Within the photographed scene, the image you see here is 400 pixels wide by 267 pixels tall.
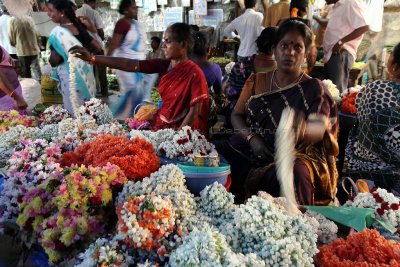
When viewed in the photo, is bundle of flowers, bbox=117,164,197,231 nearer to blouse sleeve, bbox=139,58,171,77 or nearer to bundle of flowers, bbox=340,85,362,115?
blouse sleeve, bbox=139,58,171,77

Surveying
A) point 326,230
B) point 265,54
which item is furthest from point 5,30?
point 326,230

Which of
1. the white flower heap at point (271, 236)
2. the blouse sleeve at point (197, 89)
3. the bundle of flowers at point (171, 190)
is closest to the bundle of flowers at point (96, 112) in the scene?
the blouse sleeve at point (197, 89)

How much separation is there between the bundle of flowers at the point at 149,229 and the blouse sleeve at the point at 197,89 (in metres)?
1.66

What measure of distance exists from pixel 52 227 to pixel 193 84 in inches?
71.7

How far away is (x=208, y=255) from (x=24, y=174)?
3.77 ft

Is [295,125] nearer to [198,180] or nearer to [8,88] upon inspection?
[198,180]

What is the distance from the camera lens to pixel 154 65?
3408mm

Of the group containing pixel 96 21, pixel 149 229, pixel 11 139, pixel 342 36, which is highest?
pixel 96 21

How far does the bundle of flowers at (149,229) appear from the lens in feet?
4.52

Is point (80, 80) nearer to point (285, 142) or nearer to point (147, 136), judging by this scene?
point (147, 136)

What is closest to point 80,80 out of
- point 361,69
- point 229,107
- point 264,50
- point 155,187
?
point 229,107

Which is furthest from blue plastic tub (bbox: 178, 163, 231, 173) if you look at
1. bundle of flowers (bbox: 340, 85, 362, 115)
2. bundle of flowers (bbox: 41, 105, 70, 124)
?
bundle of flowers (bbox: 340, 85, 362, 115)

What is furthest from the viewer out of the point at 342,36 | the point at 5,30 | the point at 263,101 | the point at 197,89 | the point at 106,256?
the point at 5,30

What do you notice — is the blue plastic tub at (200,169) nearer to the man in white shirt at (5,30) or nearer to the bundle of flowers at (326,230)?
the bundle of flowers at (326,230)
